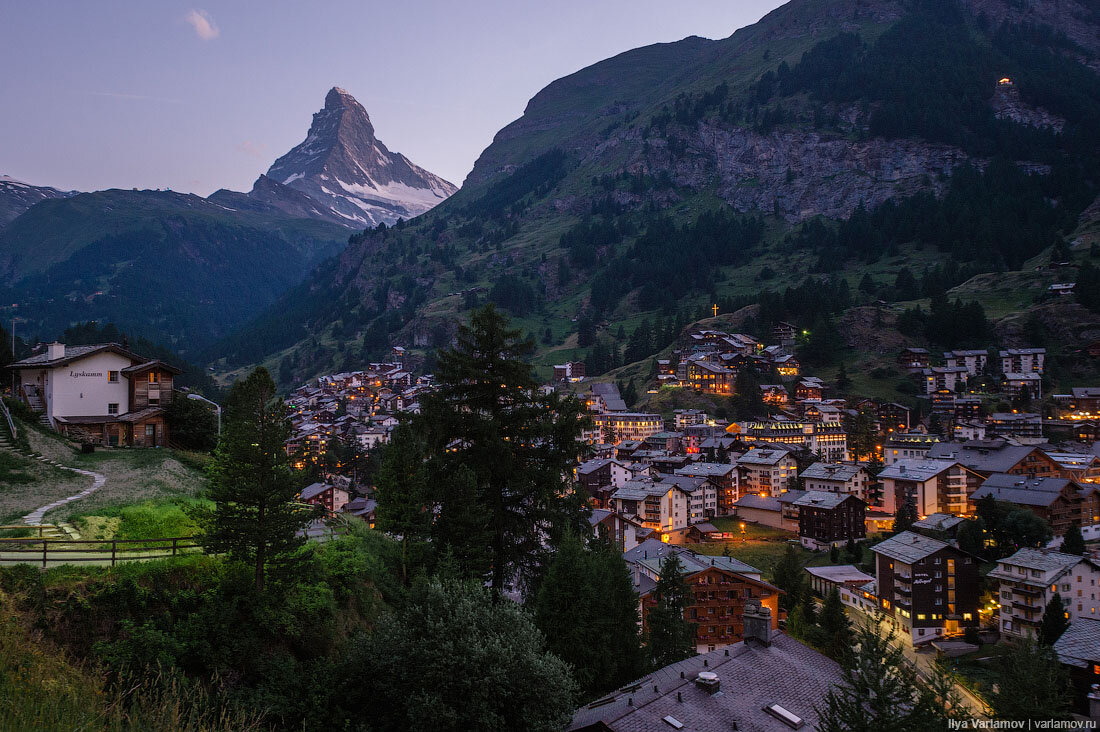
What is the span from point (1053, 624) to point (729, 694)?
41.4 m

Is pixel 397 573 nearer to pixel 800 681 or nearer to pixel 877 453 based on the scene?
pixel 800 681

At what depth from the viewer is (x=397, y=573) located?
23.4m

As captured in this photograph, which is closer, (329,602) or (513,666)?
(513,666)

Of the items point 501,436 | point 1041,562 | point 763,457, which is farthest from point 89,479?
point 763,457

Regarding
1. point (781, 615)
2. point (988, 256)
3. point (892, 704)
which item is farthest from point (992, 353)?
point (892, 704)

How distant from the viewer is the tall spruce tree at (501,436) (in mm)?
20922

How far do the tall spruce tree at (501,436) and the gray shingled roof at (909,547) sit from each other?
46.1 meters

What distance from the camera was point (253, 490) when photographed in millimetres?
16266

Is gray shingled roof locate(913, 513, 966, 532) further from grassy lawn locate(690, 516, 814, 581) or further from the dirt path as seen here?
the dirt path

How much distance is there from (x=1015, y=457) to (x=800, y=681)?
84783 mm

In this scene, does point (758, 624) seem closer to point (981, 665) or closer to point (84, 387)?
point (84, 387)

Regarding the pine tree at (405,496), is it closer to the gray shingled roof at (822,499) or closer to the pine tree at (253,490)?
the pine tree at (253,490)

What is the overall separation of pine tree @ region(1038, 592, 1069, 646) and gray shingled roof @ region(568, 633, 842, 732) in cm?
3491

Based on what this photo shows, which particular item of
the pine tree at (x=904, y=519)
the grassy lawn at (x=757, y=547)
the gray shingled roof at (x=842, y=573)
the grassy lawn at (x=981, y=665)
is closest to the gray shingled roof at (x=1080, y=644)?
the grassy lawn at (x=981, y=665)
